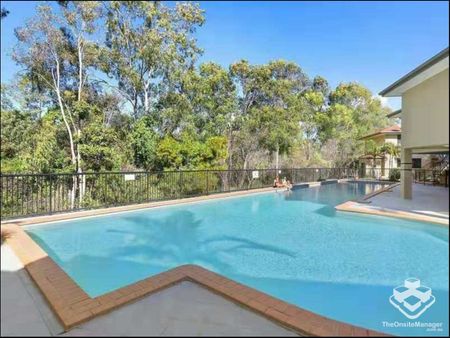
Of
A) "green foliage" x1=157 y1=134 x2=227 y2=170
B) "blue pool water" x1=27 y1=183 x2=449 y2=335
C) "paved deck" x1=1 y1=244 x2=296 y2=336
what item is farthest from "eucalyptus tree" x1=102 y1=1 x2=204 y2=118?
"paved deck" x1=1 y1=244 x2=296 y2=336

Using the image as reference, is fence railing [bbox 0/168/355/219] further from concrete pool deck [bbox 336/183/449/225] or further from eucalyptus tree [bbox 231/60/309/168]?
concrete pool deck [bbox 336/183/449/225]

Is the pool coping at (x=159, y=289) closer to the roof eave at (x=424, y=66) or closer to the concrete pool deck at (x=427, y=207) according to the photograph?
the concrete pool deck at (x=427, y=207)

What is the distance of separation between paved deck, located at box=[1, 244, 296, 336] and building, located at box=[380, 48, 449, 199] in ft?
5.74

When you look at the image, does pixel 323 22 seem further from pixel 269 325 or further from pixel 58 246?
pixel 58 246

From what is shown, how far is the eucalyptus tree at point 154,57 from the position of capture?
9.33 m

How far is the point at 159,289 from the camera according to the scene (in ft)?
9.98

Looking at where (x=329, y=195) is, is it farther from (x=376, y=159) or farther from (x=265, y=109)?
(x=376, y=159)

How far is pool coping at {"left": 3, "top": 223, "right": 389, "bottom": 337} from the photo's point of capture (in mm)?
2346

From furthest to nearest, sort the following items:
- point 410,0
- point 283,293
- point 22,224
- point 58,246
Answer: point 22,224 < point 58,246 < point 283,293 < point 410,0

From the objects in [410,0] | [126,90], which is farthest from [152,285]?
[126,90]

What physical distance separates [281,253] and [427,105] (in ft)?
13.1

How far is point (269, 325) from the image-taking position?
2398 mm

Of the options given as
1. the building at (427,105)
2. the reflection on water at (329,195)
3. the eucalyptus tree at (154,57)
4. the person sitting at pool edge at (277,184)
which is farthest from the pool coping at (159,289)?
the person sitting at pool edge at (277,184)

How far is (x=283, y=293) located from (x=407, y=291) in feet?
5.13
